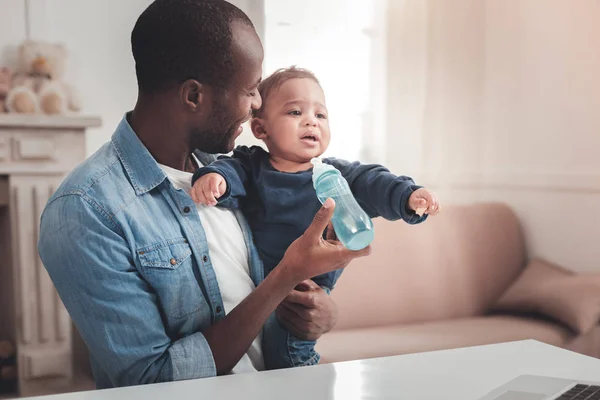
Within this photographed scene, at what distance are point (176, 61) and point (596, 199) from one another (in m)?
1.85

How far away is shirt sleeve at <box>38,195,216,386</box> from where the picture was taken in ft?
3.34

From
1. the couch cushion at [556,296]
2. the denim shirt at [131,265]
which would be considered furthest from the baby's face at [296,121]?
the couch cushion at [556,296]

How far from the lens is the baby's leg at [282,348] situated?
1230mm

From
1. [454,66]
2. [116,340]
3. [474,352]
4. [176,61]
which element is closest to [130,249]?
[116,340]

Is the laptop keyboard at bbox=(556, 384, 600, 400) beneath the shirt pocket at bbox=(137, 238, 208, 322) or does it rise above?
beneath

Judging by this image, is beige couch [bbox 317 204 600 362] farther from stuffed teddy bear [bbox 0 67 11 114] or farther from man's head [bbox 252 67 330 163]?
stuffed teddy bear [bbox 0 67 11 114]

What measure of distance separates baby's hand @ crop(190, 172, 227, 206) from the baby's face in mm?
189

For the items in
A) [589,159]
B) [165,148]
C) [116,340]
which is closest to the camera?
[116,340]

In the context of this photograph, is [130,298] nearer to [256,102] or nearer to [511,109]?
[256,102]

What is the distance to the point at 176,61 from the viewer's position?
3.64 feet

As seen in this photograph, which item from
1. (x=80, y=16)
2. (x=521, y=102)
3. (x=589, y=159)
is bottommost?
(x=589, y=159)

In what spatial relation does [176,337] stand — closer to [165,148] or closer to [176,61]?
[165,148]

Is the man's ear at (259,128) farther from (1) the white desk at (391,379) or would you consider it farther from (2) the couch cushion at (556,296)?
(2) the couch cushion at (556,296)

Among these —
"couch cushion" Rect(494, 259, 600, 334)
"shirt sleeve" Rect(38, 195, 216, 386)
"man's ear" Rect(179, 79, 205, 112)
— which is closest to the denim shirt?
"shirt sleeve" Rect(38, 195, 216, 386)
